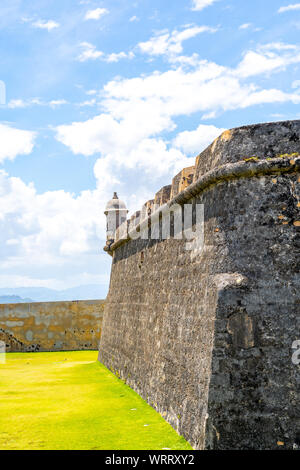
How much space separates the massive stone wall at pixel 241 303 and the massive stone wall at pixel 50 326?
1234 cm

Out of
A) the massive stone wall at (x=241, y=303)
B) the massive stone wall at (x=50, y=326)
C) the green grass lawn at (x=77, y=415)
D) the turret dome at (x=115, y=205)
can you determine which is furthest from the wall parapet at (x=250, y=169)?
the massive stone wall at (x=50, y=326)

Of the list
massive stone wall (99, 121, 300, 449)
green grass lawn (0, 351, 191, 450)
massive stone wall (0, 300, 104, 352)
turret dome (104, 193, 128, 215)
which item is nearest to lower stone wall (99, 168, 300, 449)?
massive stone wall (99, 121, 300, 449)

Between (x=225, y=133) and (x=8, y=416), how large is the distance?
462 cm

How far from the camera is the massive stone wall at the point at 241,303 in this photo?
4.46m

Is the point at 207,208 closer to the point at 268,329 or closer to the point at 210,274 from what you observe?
the point at 210,274

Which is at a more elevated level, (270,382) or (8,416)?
(270,382)

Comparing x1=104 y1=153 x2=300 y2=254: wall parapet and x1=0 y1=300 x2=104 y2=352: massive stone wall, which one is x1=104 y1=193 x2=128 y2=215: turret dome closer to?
x1=0 y1=300 x2=104 y2=352: massive stone wall

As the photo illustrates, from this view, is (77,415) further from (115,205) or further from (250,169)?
(115,205)

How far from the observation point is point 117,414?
652 centimetres

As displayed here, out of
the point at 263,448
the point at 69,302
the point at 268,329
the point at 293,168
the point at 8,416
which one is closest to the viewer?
the point at 263,448

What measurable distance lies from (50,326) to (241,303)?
14341 mm

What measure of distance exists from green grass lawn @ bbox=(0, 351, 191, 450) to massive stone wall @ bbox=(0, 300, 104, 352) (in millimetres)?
6572

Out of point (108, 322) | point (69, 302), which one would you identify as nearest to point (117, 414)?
point (108, 322)

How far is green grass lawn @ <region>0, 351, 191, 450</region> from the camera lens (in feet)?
16.9
